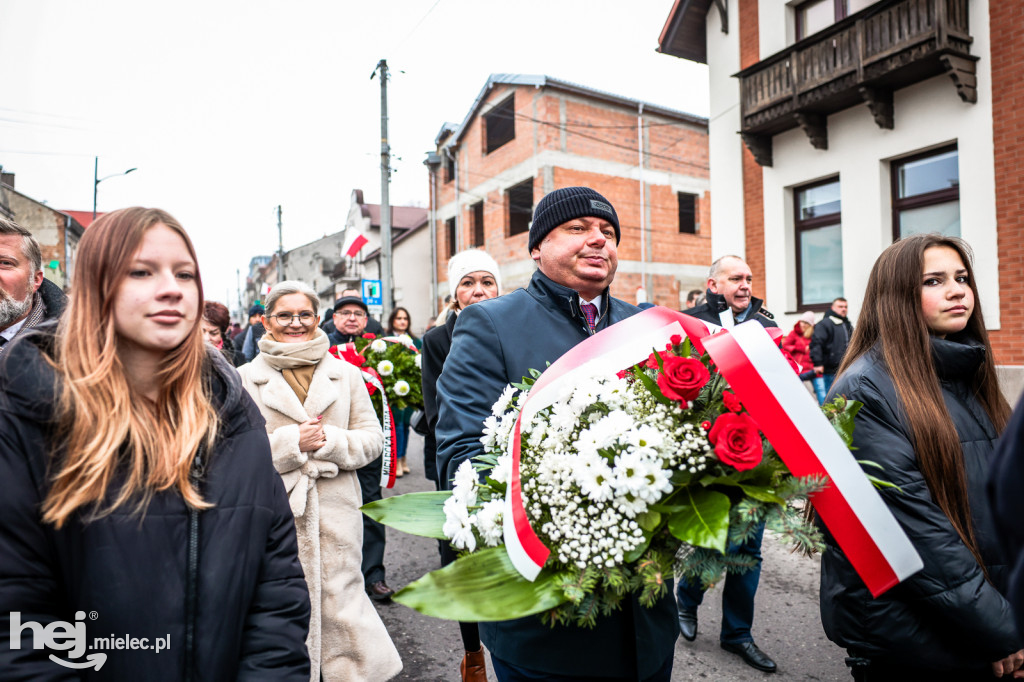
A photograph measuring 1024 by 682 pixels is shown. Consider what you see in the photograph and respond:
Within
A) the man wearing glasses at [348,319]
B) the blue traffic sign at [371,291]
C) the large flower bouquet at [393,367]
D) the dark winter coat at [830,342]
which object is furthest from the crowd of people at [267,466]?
the blue traffic sign at [371,291]

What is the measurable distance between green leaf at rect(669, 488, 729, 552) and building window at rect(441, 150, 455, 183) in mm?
27442

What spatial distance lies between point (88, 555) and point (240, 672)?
1.50ft

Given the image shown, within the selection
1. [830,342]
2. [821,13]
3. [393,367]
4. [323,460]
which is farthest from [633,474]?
[821,13]

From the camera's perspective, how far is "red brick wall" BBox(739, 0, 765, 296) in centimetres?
1231

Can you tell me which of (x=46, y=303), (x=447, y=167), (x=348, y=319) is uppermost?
(x=447, y=167)

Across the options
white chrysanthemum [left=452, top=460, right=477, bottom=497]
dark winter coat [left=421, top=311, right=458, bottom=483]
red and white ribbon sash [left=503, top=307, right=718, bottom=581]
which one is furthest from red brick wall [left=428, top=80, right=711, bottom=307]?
white chrysanthemum [left=452, top=460, right=477, bottom=497]

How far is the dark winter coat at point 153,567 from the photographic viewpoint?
1427 mm

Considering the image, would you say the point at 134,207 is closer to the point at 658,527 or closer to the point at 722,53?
the point at 658,527

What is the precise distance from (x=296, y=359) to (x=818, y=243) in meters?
10.7

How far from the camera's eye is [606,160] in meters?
23.0

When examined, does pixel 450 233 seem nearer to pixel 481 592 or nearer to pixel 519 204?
pixel 519 204

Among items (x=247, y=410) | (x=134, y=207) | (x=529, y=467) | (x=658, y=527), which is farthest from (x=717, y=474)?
(x=134, y=207)

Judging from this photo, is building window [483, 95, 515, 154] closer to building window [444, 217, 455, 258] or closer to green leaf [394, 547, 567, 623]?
building window [444, 217, 455, 258]

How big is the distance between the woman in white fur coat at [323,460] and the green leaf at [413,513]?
150 centimetres
